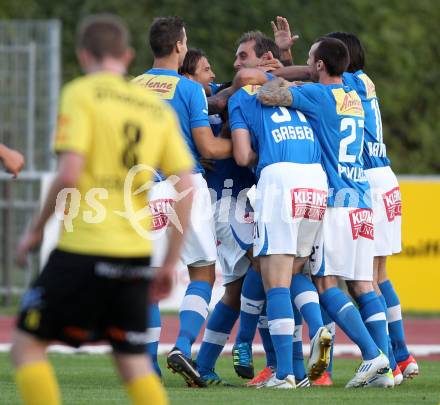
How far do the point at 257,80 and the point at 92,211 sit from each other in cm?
331

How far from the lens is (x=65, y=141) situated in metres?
5.37

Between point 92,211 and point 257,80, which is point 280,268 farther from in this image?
point 92,211

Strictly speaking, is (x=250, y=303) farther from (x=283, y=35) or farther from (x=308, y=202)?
(x=283, y=35)

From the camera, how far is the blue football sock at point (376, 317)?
29.3 feet

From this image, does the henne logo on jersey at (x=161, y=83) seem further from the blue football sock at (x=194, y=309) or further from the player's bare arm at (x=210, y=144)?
the blue football sock at (x=194, y=309)

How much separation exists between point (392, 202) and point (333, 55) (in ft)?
4.82

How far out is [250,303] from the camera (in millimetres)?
9109

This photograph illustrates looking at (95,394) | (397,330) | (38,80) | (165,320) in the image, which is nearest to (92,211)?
(95,394)

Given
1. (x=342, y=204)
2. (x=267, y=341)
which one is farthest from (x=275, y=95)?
(x=267, y=341)

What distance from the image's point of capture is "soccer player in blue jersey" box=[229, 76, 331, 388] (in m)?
8.32

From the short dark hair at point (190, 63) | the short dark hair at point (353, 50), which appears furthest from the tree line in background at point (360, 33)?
the short dark hair at point (190, 63)

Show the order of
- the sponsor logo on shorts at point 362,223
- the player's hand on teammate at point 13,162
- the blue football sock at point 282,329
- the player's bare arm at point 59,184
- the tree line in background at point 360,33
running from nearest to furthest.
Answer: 1. the player's bare arm at point 59,184
2. the player's hand on teammate at point 13,162
3. the blue football sock at point 282,329
4. the sponsor logo on shorts at point 362,223
5. the tree line in background at point 360,33

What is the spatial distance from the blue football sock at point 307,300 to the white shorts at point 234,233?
17.4 inches

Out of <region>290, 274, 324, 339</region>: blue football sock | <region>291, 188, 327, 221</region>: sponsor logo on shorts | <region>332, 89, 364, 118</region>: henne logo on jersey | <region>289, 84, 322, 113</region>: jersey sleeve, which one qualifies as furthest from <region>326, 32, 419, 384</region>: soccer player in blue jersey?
<region>291, 188, 327, 221</region>: sponsor logo on shorts
